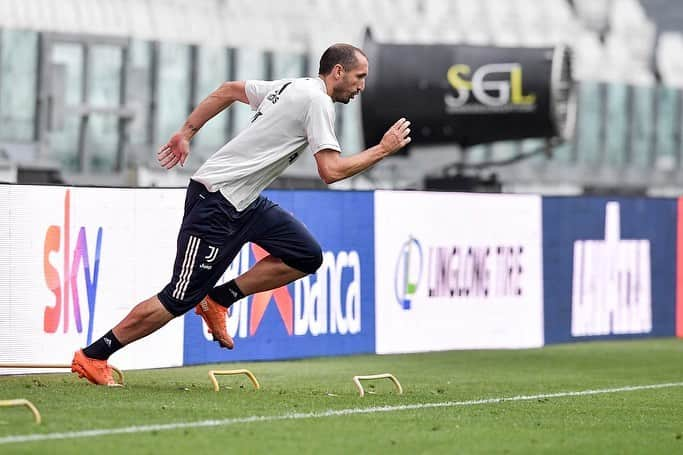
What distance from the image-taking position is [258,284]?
Answer: 10039mm

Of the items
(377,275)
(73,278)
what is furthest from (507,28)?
(73,278)

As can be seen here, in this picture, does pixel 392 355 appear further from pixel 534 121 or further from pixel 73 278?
pixel 534 121

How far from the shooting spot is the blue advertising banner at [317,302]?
13422 millimetres

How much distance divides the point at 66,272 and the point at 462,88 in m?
10.7

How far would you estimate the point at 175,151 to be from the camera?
1010cm

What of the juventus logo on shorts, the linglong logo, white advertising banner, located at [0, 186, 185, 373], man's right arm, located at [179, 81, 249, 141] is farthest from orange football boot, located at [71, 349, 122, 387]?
the linglong logo

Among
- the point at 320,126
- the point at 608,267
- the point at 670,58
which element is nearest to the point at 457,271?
the point at 608,267

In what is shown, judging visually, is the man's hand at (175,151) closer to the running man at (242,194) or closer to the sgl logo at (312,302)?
the running man at (242,194)

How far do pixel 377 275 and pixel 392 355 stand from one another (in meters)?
0.71

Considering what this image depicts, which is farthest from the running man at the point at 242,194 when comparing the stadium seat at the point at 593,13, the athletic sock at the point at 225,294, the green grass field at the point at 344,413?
the stadium seat at the point at 593,13

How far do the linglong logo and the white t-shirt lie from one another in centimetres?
543

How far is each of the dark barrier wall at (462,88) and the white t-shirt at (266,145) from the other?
12.2 metres

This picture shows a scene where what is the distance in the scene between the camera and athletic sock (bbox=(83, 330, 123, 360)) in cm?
962

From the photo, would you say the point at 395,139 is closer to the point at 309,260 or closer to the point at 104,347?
the point at 309,260
